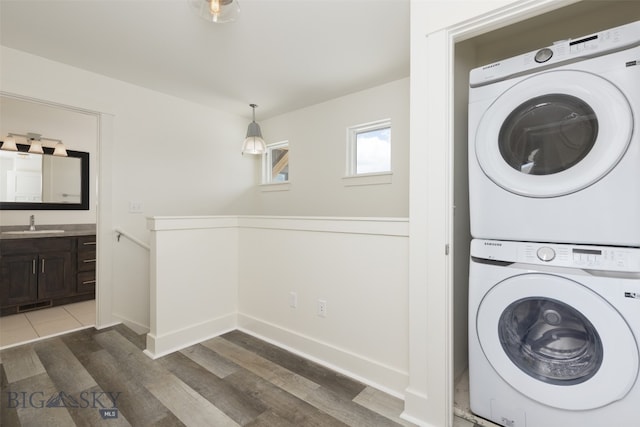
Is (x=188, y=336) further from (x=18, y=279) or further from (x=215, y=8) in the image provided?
(x=18, y=279)

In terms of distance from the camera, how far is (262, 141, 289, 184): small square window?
408cm

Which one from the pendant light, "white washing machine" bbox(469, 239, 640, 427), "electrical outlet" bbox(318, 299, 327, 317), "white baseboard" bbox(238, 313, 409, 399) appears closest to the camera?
"white washing machine" bbox(469, 239, 640, 427)

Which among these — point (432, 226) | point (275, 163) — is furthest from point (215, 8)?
point (275, 163)

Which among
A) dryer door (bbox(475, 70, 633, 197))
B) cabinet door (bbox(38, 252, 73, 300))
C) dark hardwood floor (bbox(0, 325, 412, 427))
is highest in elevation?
dryer door (bbox(475, 70, 633, 197))

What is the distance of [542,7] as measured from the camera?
125cm

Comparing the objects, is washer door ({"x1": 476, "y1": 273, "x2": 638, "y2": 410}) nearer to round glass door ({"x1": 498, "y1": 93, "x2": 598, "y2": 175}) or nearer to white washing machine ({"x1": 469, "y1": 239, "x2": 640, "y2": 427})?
white washing machine ({"x1": 469, "y1": 239, "x2": 640, "y2": 427})

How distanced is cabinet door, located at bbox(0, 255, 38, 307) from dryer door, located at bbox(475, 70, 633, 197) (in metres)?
4.58

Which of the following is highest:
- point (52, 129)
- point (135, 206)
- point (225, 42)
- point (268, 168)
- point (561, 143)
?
point (225, 42)

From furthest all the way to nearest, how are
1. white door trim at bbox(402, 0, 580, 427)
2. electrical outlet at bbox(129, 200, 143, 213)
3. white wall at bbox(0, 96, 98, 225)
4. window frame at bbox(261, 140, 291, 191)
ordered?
window frame at bbox(261, 140, 291, 191)
white wall at bbox(0, 96, 98, 225)
electrical outlet at bbox(129, 200, 143, 213)
white door trim at bbox(402, 0, 580, 427)

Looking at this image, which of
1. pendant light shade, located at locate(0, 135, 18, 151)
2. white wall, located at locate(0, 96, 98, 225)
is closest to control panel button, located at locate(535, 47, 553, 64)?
white wall, located at locate(0, 96, 98, 225)

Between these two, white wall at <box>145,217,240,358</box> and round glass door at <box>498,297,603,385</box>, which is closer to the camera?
round glass door at <box>498,297,603,385</box>

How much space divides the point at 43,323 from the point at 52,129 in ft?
8.04

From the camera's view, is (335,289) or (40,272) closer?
(335,289)

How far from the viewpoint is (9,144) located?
3.53m
